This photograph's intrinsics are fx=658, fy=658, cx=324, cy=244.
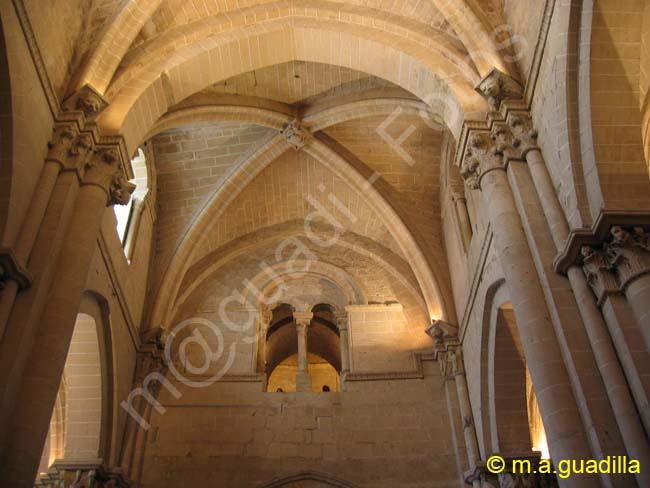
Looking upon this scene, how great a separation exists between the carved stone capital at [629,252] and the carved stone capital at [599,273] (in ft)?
0.23

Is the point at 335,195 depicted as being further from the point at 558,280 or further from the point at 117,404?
the point at 558,280

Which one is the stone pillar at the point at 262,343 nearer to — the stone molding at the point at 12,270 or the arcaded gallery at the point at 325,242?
the arcaded gallery at the point at 325,242

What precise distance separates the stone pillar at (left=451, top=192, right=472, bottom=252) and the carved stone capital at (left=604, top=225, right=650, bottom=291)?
4.98 metres

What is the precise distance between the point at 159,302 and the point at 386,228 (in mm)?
4569

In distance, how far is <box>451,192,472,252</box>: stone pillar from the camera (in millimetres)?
10789

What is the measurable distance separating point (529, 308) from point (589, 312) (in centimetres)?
58

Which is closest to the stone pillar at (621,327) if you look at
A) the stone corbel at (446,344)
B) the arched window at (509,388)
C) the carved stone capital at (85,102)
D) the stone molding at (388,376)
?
the arched window at (509,388)

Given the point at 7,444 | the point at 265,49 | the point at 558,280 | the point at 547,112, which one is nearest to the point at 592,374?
the point at 558,280

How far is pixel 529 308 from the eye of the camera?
621cm

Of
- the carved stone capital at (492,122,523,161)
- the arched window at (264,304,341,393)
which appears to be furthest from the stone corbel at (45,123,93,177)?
the arched window at (264,304,341,393)

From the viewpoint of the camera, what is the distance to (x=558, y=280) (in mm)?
6219

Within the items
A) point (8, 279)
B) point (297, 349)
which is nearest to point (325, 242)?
point (297, 349)

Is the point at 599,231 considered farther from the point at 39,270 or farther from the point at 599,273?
the point at 39,270

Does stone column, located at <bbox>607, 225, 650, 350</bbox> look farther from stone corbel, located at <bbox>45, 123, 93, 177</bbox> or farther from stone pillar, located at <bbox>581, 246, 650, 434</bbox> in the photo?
stone corbel, located at <bbox>45, 123, 93, 177</bbox>
